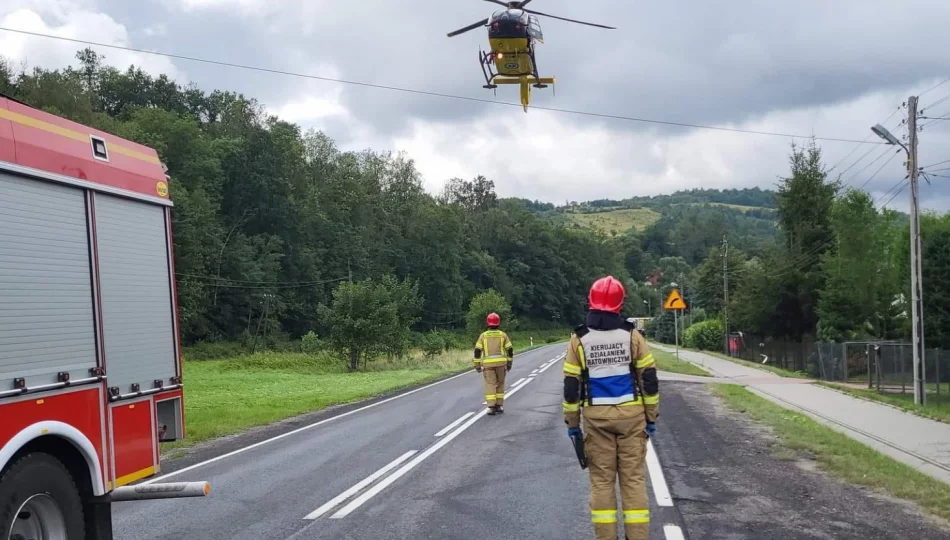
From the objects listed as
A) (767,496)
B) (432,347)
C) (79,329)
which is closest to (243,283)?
(432,347)

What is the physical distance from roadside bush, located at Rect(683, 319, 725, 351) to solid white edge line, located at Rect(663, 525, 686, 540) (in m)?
65.8

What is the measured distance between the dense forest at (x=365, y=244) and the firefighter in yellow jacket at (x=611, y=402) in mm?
31345

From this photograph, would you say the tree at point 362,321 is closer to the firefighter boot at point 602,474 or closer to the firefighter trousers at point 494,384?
the firefighter trousers at point 494,384

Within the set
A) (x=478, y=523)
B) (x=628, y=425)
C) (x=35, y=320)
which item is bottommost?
(x=478, y=523)

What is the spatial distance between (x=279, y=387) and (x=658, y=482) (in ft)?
68.8

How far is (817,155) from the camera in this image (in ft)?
182

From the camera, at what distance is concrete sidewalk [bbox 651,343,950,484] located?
11281 mm

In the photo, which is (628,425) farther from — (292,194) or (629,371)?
(292,194)

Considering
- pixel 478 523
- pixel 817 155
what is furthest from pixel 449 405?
pixel 817 155

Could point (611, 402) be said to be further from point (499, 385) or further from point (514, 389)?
point (514, 389)

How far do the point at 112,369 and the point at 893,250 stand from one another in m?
43.1

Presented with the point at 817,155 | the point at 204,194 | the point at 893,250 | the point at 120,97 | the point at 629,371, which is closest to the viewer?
the point at 629,371

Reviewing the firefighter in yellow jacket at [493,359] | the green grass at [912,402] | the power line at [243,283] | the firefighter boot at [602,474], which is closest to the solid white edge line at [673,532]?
the firefighter boot at [602,474]

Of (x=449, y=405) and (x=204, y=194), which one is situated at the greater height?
(x=204, y=194)
